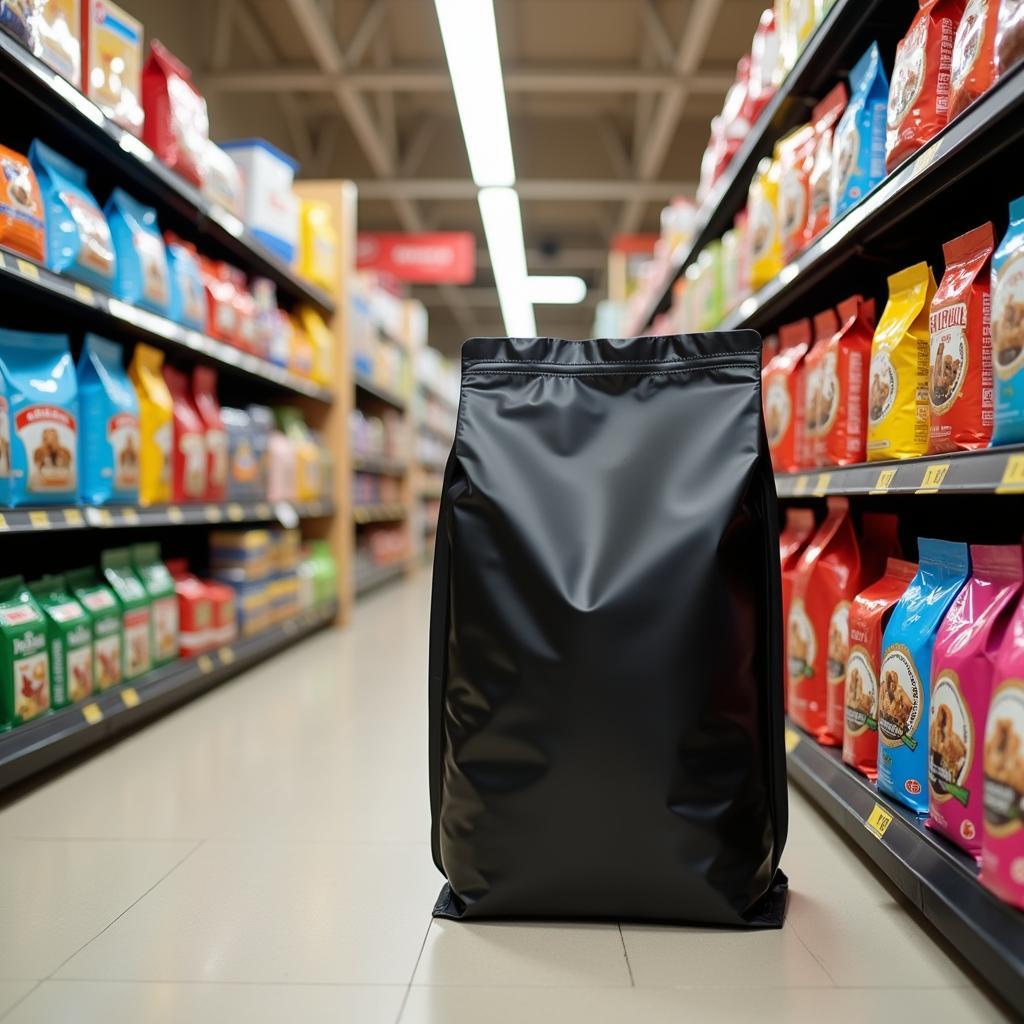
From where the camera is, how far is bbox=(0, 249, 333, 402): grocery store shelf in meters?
1.93

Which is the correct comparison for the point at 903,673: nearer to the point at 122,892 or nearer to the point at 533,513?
the point at 533,513

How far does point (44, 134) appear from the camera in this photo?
7.50 feet

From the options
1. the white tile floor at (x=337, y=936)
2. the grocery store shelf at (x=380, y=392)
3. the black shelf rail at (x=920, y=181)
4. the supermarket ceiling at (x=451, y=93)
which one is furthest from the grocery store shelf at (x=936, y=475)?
the supermarket ceiling at (x=451, y=93)

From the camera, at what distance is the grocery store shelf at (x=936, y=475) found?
1.11 m

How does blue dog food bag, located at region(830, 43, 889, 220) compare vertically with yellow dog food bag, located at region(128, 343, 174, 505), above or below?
above

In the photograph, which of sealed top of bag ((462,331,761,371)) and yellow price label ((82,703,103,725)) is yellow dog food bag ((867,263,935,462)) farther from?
yellow price label ((82,703,103,725))

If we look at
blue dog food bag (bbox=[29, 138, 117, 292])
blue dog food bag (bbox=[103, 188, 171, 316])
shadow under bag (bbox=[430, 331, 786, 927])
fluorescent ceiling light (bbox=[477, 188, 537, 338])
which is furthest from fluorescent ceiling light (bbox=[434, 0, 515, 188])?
shadow under bag (bbox=[430, 331, 786, 927])

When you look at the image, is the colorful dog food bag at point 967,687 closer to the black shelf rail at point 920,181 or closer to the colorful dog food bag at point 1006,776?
the colorful dog food bag at point 1006,776

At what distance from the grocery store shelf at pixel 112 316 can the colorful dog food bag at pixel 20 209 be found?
50 millimetres

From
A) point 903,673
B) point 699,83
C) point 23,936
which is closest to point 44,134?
point 23,936

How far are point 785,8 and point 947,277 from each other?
1379 mm

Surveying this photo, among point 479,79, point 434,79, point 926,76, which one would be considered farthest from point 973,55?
point 434,79

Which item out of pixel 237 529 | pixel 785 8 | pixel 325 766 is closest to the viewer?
pixel 325 766

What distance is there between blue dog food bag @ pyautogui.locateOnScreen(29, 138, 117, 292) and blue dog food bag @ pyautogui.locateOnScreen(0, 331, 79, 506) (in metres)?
0.18
